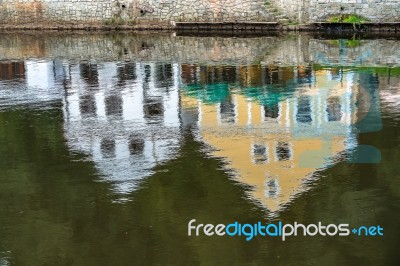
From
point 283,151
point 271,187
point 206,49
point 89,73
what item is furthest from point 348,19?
point 271,187

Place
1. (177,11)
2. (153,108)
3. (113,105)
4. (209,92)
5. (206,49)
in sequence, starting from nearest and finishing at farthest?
(153,108) < (113,105) < (209,92) < (206,49) < (177,11)

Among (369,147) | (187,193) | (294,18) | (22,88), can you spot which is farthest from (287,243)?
(294,18)

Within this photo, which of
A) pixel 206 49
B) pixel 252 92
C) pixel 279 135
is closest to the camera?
pixel 279 135

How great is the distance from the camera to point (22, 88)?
70.3 feet

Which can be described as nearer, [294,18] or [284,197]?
[284,197]

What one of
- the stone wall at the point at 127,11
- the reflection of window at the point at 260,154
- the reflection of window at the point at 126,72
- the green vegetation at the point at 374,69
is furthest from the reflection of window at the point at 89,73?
the stone wall at the point at 127,11

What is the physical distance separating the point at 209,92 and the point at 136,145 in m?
5.82

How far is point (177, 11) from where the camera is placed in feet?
122

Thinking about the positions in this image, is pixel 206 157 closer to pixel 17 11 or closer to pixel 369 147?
pixel 369 147

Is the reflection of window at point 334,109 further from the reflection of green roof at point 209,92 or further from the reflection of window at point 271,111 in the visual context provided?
the reflection of green roof at point 209,92

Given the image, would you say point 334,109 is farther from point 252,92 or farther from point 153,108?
point 153,108

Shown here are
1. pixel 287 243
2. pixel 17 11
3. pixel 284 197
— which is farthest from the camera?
pixel 17 11

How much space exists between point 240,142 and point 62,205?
170 inches

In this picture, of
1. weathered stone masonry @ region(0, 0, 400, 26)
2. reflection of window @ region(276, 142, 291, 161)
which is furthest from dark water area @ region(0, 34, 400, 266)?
weathered stone masonry @ region(0, 0, 400, 26)
